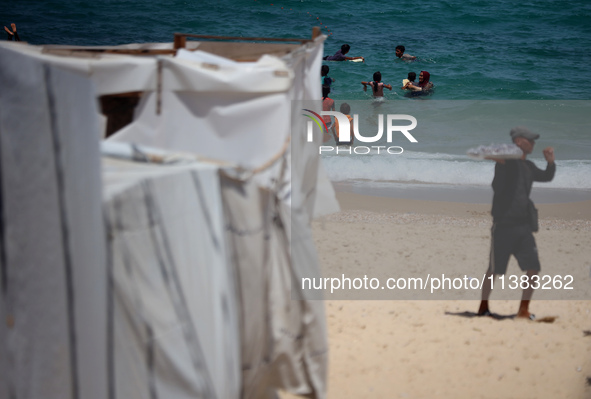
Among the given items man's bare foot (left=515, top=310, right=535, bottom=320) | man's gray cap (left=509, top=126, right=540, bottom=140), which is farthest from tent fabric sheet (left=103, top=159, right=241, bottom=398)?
man's gray cap (left=509, top=126, right=540, bottom=140)

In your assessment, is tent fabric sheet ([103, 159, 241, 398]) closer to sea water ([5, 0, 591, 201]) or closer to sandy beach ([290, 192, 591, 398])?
sandy beach ([290, 192, 591, 398])

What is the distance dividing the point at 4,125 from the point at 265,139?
1.40m

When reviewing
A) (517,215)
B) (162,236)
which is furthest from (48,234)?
(517,215)

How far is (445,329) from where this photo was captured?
4.13 m

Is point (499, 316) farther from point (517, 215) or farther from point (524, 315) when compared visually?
point (517, 215)

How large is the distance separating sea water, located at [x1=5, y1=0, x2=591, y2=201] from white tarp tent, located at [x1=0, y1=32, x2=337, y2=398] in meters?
6.62

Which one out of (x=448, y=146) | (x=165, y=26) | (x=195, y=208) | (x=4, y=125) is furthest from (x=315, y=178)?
(x=165, y=26)

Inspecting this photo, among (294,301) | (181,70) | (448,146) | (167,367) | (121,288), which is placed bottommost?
(448,146)

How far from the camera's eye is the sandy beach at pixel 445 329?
11.1 feet

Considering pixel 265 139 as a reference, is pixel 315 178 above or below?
below

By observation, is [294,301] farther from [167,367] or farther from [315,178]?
[315,178]

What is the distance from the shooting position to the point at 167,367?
1713mm

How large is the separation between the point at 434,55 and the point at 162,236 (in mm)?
17060

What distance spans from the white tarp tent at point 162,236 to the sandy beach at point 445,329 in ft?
3.93
